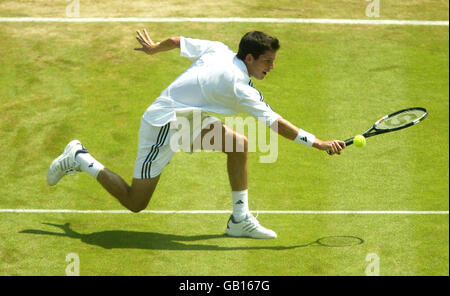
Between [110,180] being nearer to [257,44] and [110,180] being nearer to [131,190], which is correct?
[131,190]

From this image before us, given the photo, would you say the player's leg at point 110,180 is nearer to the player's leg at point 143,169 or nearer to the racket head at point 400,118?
the player's leg at point 143,169

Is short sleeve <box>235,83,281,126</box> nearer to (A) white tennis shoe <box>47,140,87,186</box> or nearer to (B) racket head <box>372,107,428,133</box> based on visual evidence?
(B) racket head <box>372,107,428,133</box>

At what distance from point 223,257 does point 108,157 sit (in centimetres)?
241

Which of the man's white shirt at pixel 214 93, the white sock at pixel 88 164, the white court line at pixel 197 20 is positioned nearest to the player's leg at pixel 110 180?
the white sock at pixel 88 164

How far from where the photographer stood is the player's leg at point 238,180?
7.66 m

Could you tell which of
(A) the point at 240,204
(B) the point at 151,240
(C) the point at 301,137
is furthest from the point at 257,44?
(B) the point at 151,240

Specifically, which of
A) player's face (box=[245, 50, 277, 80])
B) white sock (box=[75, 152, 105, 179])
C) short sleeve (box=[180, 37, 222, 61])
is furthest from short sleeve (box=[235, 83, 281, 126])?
white sock (box=[75, 152, 105, 179])

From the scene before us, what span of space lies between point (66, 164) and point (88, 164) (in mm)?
276

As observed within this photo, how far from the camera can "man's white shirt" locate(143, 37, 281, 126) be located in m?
7.47

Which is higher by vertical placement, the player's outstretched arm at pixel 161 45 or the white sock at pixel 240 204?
the player's outstretched arm at pixel 161 45

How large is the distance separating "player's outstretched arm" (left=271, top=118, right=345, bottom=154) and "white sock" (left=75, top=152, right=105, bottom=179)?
168 cm

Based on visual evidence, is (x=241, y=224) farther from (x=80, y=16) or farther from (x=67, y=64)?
(x=80, y=16)

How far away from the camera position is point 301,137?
7.50 metres

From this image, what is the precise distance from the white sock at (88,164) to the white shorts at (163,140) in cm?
39
